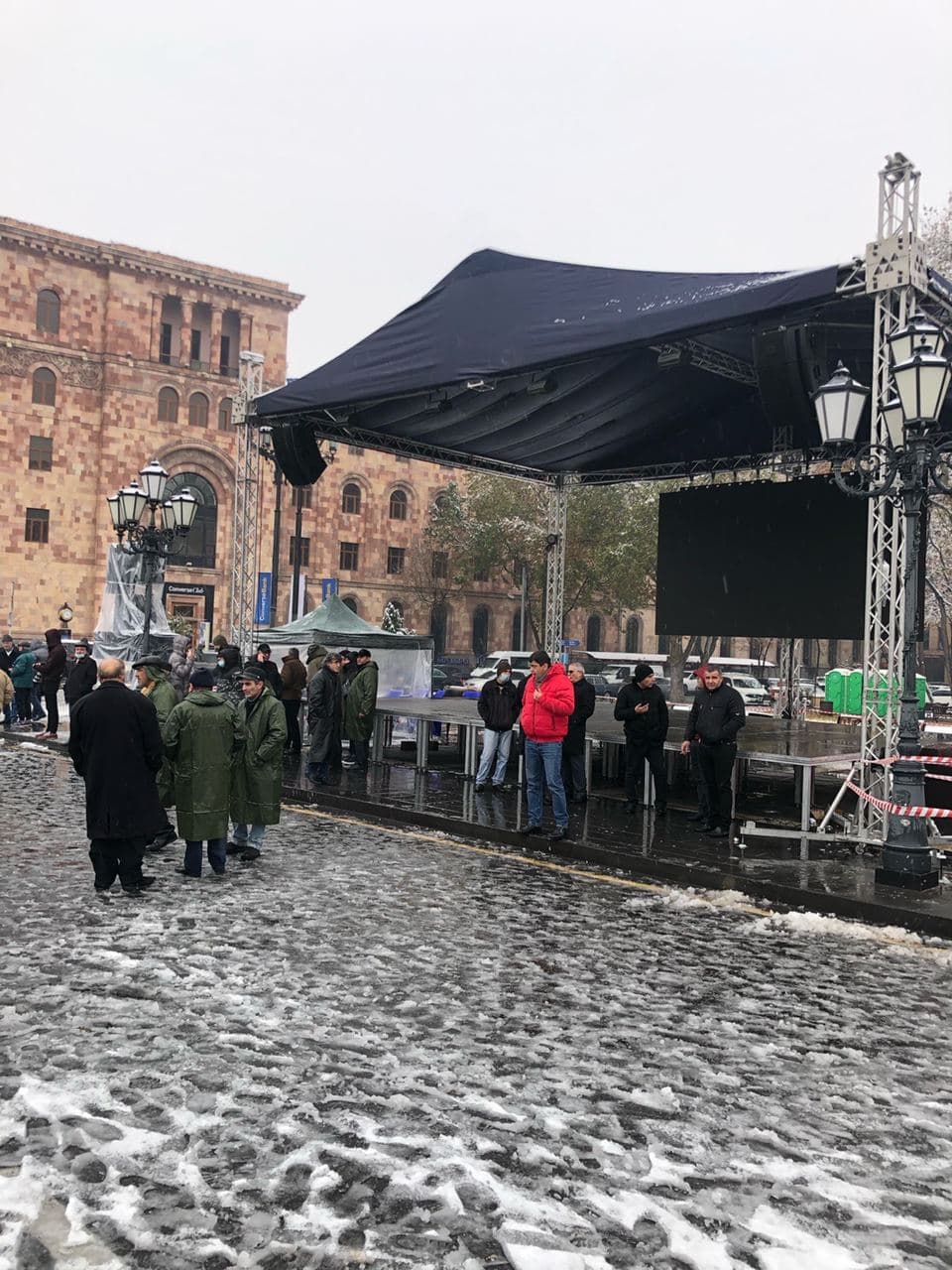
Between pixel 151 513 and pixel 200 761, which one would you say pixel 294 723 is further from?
pixel 200 761

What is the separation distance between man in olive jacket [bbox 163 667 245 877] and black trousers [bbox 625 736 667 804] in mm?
5689

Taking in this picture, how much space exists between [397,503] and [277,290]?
47.2 feet

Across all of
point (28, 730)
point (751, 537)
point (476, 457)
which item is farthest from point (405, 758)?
point (28, 730)

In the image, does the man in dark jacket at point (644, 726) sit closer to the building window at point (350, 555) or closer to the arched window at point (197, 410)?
the arched window at point (197, 410)

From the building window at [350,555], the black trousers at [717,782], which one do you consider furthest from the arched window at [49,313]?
the black trousers at [717,782]

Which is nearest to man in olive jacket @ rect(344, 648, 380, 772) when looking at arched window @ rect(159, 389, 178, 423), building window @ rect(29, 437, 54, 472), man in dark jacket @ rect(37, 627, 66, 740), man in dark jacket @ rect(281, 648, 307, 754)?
man in dark jacket @ rect(281, 648, 307, 754)

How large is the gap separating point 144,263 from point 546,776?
51303mm

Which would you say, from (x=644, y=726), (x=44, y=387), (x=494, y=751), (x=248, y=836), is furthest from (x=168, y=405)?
(x=248, y=836)

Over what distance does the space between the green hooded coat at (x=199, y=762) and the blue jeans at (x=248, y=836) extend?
96 centimetres

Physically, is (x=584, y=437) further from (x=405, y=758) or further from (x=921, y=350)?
(x=921, y=350)

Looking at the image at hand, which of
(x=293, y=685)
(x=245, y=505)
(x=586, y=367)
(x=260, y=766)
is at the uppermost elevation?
(x=586, y=367)

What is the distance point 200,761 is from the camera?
8516 mm

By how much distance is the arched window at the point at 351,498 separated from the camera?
63656mm

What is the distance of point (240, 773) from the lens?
30.4 feet
